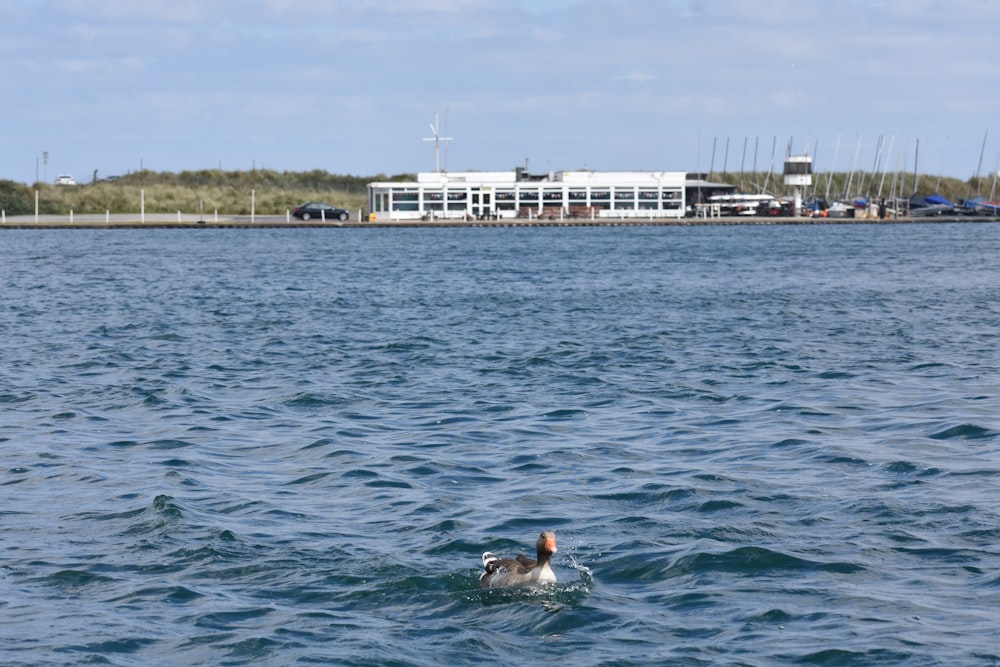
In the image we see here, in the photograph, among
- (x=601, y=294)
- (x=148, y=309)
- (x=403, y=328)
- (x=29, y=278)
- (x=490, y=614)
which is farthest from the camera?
(x=29, y=278)

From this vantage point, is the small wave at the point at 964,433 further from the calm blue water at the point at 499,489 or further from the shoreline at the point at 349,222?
the shoreline at the point at 349,222

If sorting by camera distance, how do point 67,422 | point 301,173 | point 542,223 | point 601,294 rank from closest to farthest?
point 67,422 → point 601,294 → point 542,223 → point 301,173

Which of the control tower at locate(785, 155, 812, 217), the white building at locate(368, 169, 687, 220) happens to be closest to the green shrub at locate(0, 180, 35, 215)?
the white building at locate(368, 169, 687, 220)

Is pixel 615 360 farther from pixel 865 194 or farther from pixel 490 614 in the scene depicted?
pixel 865 194

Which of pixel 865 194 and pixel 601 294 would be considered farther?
pixel 865 194

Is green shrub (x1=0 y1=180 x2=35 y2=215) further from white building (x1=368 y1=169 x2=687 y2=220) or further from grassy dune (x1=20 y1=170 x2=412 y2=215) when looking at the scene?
white building (x1=368 y1=169 x2=687 y2=220)

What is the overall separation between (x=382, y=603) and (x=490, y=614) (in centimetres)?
109

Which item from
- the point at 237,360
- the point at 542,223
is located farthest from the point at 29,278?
the point at 542,223

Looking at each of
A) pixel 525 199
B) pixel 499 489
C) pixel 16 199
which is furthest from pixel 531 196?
pixel 499 489

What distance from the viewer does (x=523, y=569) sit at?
484 inches

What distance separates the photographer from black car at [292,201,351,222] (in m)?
142

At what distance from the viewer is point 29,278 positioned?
61.7 metres

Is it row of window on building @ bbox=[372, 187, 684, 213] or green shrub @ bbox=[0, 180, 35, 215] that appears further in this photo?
green shrub @ bbox=[0, 180, 35, 215]

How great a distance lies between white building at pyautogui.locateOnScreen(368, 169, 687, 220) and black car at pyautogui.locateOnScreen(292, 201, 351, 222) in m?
4.01
